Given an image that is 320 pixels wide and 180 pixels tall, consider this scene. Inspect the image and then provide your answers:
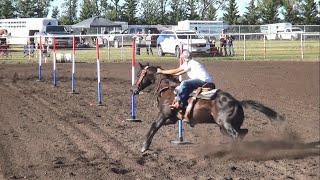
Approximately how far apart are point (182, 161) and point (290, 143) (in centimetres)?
215

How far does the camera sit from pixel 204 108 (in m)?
8.56

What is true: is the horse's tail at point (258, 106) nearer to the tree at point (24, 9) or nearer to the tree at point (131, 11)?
the tree at point (131, 11)

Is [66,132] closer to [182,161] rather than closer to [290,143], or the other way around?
[182,161]

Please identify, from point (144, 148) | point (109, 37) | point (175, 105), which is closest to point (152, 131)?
point (144, 148)

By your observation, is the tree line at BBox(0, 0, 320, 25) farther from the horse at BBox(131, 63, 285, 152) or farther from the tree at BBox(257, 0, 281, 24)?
the horse at BBox(131, 63, 285, 152)

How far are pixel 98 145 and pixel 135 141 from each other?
2.43ft

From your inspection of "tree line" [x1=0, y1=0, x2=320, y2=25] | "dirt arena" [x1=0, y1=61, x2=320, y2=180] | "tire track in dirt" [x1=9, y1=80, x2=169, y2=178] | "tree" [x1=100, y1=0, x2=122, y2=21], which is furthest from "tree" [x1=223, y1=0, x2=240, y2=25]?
"tire track in dirt" [x1=9, y1=80, x2=169, y2=178]

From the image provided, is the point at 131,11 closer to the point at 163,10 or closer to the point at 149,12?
the point at 149,12

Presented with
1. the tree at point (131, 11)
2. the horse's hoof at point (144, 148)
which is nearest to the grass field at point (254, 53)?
the horse's hoof at point (144, 148)

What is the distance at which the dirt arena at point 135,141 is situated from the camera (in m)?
7.40

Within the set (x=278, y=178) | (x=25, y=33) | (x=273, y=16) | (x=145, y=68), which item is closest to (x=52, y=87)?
(x=145, y=68)

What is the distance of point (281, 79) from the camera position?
19281mm

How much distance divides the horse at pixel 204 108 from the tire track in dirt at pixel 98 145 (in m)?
0.50

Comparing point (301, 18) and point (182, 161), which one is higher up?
point (301, 18)
